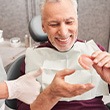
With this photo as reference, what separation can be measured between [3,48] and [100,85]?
1.67 m

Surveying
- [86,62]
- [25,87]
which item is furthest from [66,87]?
[25,87]

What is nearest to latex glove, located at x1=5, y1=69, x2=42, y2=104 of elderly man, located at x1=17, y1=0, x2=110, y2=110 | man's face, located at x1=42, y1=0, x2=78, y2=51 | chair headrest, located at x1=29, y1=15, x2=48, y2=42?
elderly man, located at x1=17, y1=0, x2=110, y2=110

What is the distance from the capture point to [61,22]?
3.71 feet

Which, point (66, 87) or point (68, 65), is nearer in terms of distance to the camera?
point (66, 87)

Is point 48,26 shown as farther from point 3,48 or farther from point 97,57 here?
point 3,48

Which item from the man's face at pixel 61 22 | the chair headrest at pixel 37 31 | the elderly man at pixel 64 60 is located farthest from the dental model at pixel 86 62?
the chair headrest at pixel 37 31

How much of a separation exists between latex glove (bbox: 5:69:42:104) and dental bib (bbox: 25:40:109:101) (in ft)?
0.24

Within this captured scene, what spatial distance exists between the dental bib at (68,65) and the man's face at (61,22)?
100mm

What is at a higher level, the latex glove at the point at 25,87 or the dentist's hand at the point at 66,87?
the dentist's hand at the point at 66,87

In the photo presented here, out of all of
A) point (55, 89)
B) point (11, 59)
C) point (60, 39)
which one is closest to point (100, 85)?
point (60, 39)

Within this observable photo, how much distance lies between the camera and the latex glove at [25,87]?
110cm

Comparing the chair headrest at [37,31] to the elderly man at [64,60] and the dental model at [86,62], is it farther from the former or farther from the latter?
the dental model at [86,62]

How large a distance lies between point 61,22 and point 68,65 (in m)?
0.25

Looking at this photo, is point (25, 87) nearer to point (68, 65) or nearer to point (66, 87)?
point (68, 65)
